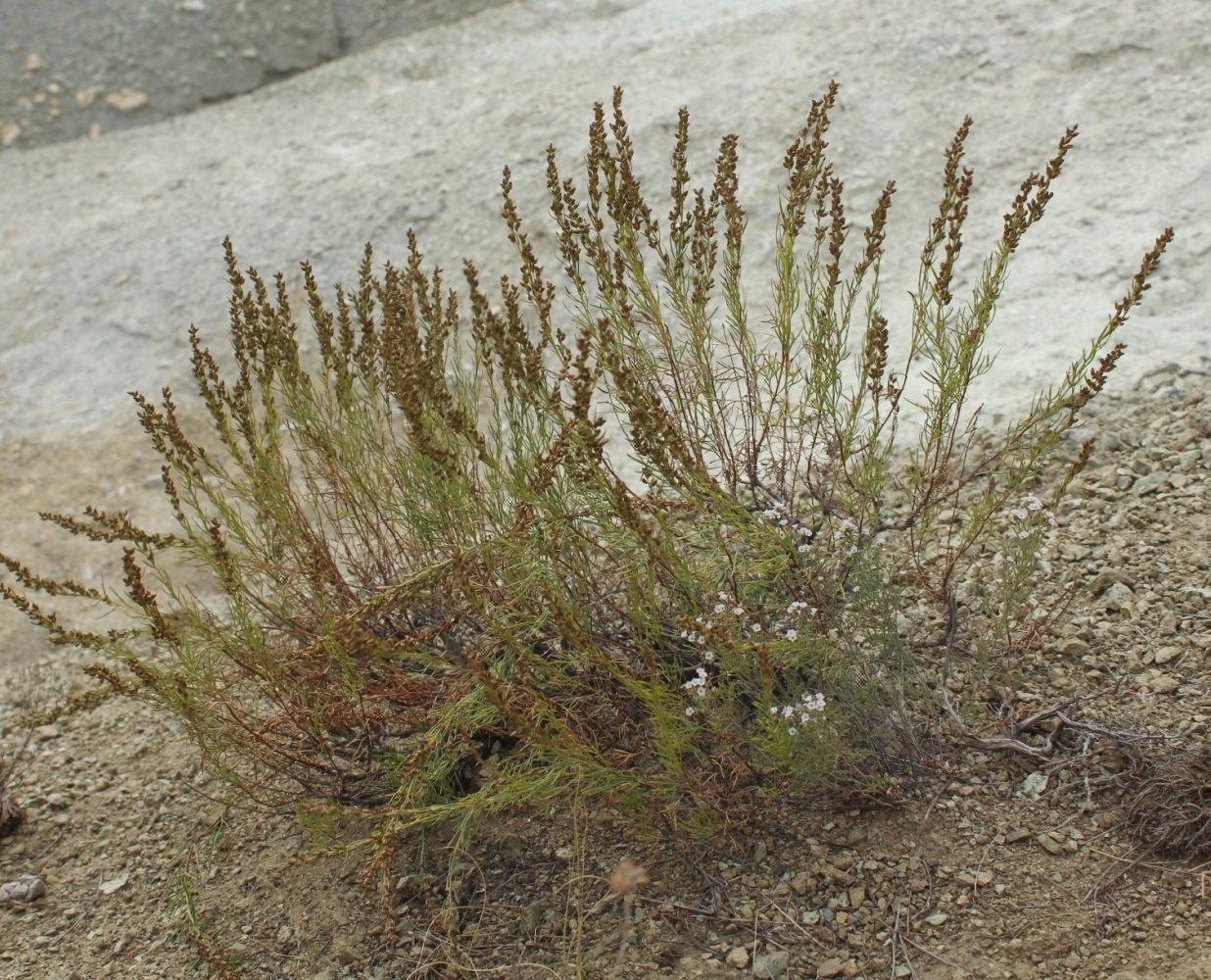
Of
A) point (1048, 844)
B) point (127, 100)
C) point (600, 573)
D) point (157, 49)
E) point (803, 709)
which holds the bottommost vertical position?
point (1048, 844)

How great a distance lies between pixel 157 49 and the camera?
27.2 ft

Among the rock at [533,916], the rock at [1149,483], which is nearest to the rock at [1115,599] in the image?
the rock at [1149,483]

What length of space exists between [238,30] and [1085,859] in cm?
782

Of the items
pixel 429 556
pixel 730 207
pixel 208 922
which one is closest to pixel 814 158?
pixel 730 207

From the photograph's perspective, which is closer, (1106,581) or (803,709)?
(803,709)

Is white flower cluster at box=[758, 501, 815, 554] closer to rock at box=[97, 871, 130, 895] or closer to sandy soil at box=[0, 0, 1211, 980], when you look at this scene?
sandy soil at box=[0, 0, 1211, 980]

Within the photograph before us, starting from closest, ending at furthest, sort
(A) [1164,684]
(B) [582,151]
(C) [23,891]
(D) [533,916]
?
(D) [533,916] → (A) [1164,684] → (C) [23,891] → (B) [582,151]

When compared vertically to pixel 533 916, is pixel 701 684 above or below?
above

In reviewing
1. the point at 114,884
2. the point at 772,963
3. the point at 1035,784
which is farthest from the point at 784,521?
the point at 114,884

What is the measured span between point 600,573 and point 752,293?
2.73 metres

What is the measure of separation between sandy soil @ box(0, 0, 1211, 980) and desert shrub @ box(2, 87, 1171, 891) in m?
0.26

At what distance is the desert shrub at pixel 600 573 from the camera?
8.92 ft

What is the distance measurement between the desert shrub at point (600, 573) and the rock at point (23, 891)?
0.61 meters

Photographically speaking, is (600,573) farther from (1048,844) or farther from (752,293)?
(752,293)
